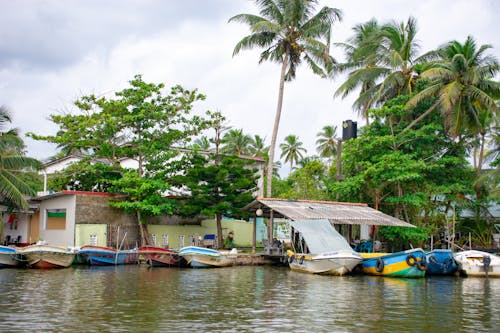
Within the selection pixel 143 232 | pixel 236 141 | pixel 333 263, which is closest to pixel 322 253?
pixel 333 263

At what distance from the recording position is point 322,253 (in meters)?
22.8

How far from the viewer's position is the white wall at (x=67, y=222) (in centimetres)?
2812

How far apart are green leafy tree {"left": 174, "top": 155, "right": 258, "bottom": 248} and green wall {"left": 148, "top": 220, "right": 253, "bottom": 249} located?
2.15m

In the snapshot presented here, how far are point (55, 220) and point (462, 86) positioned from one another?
2289cm

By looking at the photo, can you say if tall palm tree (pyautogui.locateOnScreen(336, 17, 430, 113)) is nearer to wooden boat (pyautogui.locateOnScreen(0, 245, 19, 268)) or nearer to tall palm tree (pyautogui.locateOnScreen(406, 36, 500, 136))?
tall palm tree (pyautogui.locateOnScreen(406, 36, 500, 136))

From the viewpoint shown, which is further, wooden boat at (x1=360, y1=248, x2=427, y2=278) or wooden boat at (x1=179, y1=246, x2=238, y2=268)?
wooden boat at (x1=179, y1=246, x2=238, y2=268)

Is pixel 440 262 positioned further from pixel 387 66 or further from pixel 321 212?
pixel 387 66

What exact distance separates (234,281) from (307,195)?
16802 millimetres

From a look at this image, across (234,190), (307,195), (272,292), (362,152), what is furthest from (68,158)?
(272,292)

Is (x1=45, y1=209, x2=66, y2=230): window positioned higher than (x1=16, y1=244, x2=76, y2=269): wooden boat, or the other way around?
(x1=45, y1=209, x2=66, y2=230): window

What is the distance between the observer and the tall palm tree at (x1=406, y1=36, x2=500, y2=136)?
28406mm

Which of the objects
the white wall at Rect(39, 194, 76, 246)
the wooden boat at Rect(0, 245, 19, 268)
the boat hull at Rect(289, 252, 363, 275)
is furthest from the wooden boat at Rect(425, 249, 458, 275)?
the wooden boat at Rect(0, 245, 19, 268)

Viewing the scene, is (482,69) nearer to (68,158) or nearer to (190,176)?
(190,176)

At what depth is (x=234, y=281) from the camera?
1973cm
